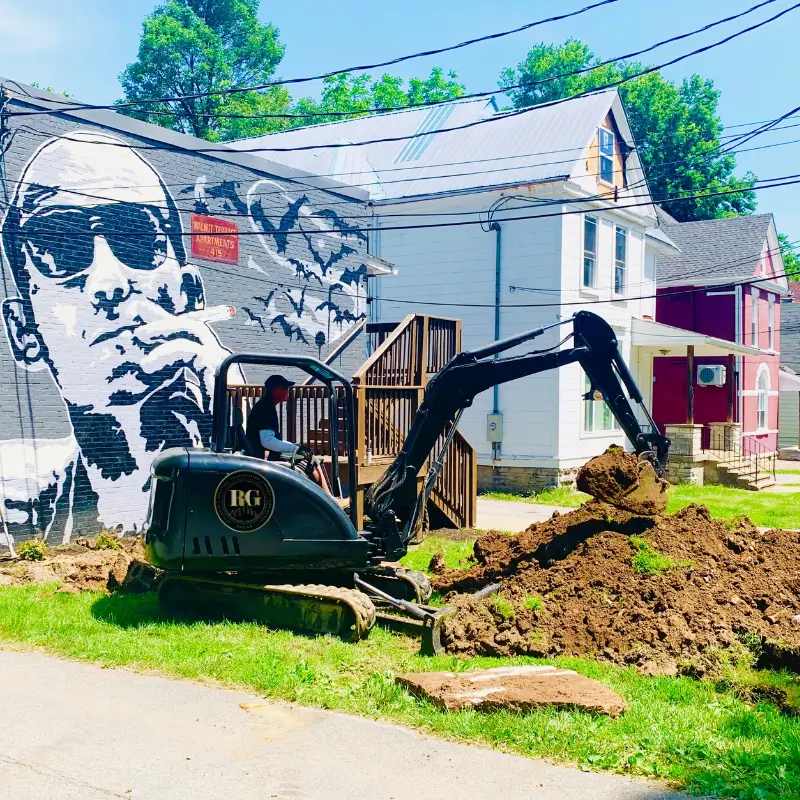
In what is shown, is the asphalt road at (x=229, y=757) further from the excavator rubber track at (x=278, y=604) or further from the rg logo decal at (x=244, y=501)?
the rg logo decal at (x=244, y=501)

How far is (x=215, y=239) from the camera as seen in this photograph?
1514cm

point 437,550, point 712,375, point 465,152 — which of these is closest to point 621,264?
point 465,152

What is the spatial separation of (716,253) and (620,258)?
31.5ft

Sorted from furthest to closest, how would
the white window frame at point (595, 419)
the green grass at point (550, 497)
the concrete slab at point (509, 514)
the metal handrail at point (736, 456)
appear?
the metal handrail at point (736, 456), the white window frame at point (595, 419), the green grass at point (550, 497), the concrete slab at point (509, 514)

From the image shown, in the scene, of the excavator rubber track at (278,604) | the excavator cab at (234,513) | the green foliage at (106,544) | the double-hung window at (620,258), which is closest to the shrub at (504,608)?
the excavator rubber track at (278,604)

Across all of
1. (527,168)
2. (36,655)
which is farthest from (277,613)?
(527,168)

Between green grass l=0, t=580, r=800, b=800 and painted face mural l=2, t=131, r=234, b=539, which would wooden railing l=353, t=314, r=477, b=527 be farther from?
green grass l=0, t=580, r=800, b=800

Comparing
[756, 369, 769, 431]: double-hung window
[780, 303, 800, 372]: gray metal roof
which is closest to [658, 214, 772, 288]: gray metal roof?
[756, 369, 769, 431]: double-hung window

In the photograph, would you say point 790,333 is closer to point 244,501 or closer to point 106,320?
point 106,320

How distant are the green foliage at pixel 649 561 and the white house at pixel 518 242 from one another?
39.7ft

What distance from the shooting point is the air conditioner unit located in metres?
29.9

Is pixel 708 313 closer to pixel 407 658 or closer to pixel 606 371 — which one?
pixel 606 371

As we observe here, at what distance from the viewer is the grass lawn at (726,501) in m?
18.2

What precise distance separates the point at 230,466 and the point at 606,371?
4446 millimetres
